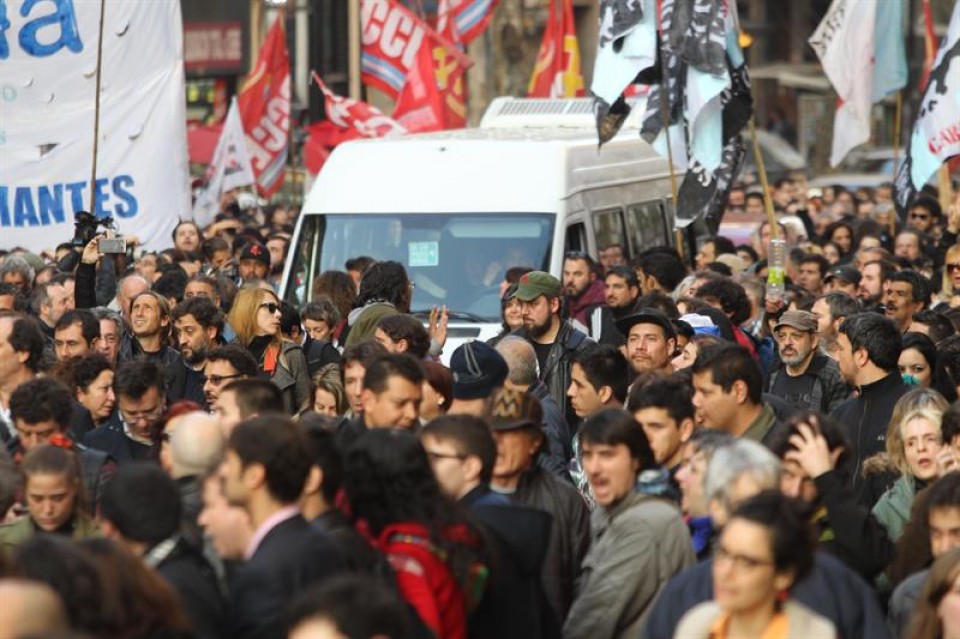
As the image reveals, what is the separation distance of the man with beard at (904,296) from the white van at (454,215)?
2.71 meters

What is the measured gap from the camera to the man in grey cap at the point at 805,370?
36.4 ft

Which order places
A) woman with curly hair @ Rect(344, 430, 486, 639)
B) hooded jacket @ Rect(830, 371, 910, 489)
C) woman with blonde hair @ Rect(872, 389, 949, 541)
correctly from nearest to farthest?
woman with curly hair @ Rect(344, 430, 486, 639) → woman with blonde hair @ Rect(872, 389, 949, 541) → hooded jacket @ Rect(830, 371, 910, 489)

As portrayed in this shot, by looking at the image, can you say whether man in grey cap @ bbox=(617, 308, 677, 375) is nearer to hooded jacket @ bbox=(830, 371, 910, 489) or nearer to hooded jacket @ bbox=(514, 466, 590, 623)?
hooded jacket @ bbox=(830, 371, 910, 489)

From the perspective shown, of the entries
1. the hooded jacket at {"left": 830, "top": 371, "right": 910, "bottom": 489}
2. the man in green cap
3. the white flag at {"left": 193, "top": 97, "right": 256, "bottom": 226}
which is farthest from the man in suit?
the white flag at {"left": 193, "top": 97, "right": 256, "bottom": 226}

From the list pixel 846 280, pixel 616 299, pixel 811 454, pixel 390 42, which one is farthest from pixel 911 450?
pixel 390 42

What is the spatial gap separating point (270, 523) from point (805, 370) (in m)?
5.98

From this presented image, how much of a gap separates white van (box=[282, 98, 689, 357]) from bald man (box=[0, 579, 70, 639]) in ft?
32.5

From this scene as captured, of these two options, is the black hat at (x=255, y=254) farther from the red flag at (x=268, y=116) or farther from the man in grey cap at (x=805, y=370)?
the red flag at (x=268, y=116)

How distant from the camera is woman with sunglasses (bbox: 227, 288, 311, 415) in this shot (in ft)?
37.0

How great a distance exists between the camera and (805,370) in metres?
11.2

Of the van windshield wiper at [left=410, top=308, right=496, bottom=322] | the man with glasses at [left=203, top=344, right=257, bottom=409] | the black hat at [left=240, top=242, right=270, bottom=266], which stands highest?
the man with glasses at [left=203, top=344, right=257, bottom=409]

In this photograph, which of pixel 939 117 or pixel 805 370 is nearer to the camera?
pixel 805 370

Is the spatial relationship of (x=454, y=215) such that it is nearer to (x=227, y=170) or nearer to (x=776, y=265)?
(x=776, y=265)

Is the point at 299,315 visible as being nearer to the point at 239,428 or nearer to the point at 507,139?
the point at 507,139
